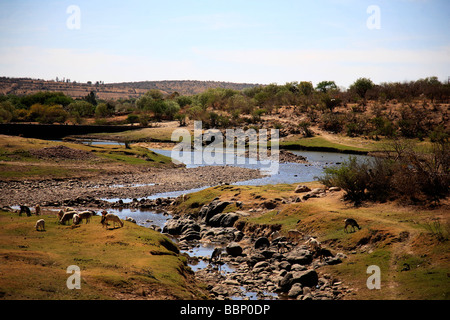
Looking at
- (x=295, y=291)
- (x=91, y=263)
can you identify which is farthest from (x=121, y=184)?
(x=295, y=291)

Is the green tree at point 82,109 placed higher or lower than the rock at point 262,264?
higher

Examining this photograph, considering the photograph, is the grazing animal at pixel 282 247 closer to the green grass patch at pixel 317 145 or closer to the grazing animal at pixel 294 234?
the grazing animal at pixel 294 234

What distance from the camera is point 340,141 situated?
251 feet

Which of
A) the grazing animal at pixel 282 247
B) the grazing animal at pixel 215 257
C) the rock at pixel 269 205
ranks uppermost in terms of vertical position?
the rock at pixel 269 205

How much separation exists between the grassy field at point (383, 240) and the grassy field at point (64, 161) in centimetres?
2726

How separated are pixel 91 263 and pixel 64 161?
1498 inches

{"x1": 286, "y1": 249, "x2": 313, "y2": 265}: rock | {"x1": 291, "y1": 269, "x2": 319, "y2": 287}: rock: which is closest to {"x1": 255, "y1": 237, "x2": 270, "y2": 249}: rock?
{"x1": 286, "y1": 249, "x2": 313, "y2": 265}: rock

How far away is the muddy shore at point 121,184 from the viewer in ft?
121

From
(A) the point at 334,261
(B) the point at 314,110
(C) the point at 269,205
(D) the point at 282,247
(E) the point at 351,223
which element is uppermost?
Answer: (B) the point at 314,110

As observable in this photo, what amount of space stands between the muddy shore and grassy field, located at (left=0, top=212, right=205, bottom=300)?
15460 mm

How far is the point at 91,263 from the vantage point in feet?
51.9

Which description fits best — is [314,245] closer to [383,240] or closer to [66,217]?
[383,240]

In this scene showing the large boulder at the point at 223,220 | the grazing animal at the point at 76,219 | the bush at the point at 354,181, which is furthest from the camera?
the large boulder at the point at 223,220

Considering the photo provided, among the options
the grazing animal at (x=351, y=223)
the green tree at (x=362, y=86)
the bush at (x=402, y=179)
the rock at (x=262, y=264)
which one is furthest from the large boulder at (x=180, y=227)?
the green tree at (x=362, y=86)
